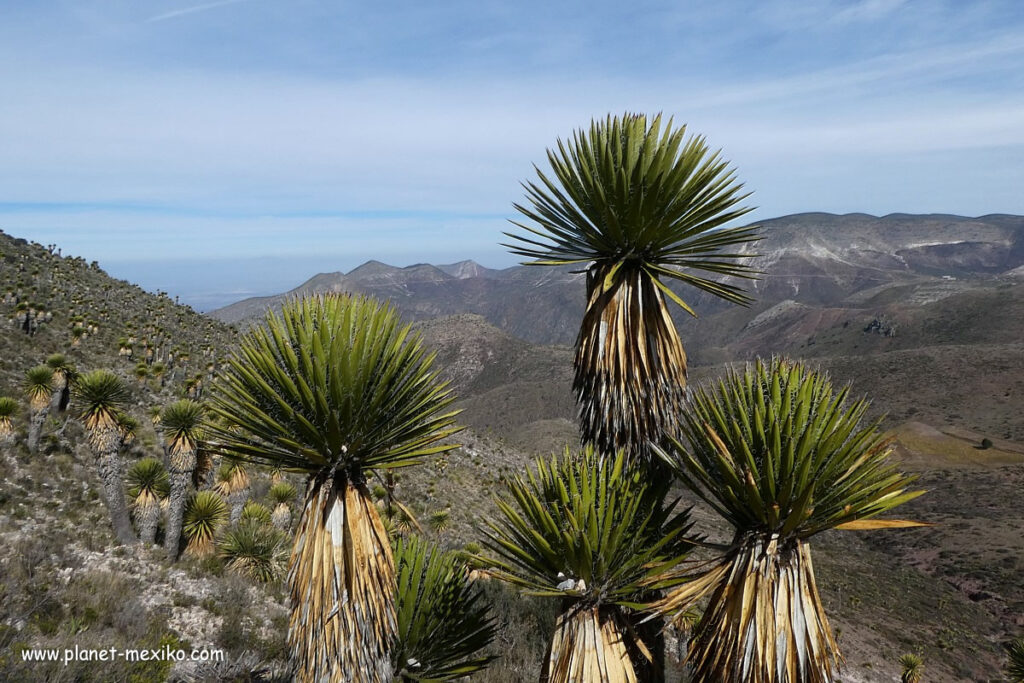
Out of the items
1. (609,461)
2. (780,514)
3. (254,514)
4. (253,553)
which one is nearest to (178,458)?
(253,553)

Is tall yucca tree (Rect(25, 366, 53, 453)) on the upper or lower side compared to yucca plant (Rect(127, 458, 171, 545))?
upper

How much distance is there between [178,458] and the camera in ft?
39.6

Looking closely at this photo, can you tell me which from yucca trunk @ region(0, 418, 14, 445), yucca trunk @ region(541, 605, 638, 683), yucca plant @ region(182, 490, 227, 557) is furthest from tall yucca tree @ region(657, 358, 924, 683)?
yucca trunk @ region(0, 418, 14, 445)

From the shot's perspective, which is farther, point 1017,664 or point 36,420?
point 36,420

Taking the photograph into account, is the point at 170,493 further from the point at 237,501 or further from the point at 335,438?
the point at 335,438

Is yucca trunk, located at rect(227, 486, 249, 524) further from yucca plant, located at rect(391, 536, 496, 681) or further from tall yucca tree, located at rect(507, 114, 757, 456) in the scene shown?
tall yucca tree, located at rect(507, 114, 757, 456)

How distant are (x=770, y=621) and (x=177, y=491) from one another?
1258 centimetres

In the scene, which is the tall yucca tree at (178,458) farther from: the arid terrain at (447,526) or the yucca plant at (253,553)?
the yucca plant at (253,553)

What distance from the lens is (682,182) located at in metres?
4.96

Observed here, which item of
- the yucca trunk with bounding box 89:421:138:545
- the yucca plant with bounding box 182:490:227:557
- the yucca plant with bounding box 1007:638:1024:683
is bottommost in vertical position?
the yucca plant with bounding box 1007:638:1024:683

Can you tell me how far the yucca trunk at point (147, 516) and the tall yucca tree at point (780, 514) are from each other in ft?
43.1

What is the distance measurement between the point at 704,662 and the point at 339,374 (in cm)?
366

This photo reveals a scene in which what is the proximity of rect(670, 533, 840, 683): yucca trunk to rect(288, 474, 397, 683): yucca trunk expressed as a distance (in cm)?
262

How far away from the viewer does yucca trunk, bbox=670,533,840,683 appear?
12.5 ft
